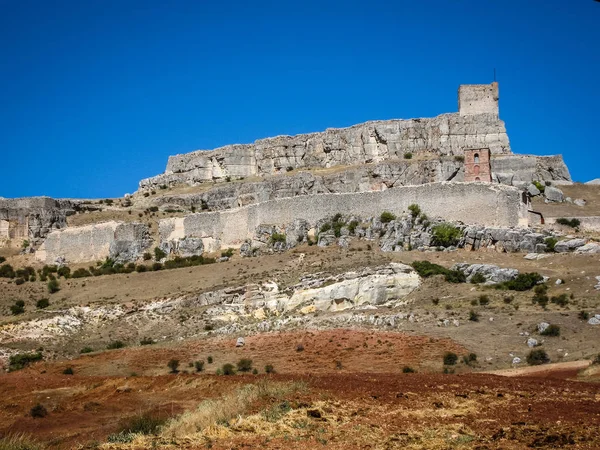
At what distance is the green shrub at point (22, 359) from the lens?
3178cm

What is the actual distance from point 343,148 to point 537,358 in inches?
1430

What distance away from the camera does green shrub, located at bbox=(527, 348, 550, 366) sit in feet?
78.9

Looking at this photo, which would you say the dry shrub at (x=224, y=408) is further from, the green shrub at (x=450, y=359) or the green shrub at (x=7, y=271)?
Answer: the green shrub at (x=7, y=271)

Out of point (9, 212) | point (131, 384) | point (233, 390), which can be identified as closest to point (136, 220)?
point (9, 212)

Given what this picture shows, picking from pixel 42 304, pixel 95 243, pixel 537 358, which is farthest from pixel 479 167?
pixel 42 304

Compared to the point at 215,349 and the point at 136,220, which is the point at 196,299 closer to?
the point at 215,349

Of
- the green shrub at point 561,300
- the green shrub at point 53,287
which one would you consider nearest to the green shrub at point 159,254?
the green shrub at point 53,287

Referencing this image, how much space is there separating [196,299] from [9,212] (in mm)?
25020

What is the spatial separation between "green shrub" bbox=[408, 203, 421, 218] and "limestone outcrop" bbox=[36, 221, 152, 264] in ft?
59.8

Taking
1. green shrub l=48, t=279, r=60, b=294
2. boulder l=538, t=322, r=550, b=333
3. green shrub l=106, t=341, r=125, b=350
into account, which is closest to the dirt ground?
boulder l=538, t=322, r=550, b=333

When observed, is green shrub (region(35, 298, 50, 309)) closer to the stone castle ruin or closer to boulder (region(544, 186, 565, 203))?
the stone castle ruin

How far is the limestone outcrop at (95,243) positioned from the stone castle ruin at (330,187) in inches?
2.9

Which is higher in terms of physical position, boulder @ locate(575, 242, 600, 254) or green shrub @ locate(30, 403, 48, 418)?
boulder @ locate(575, 242, 600, 254)

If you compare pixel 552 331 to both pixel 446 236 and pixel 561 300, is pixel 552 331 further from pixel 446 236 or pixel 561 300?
pixel 446 236
